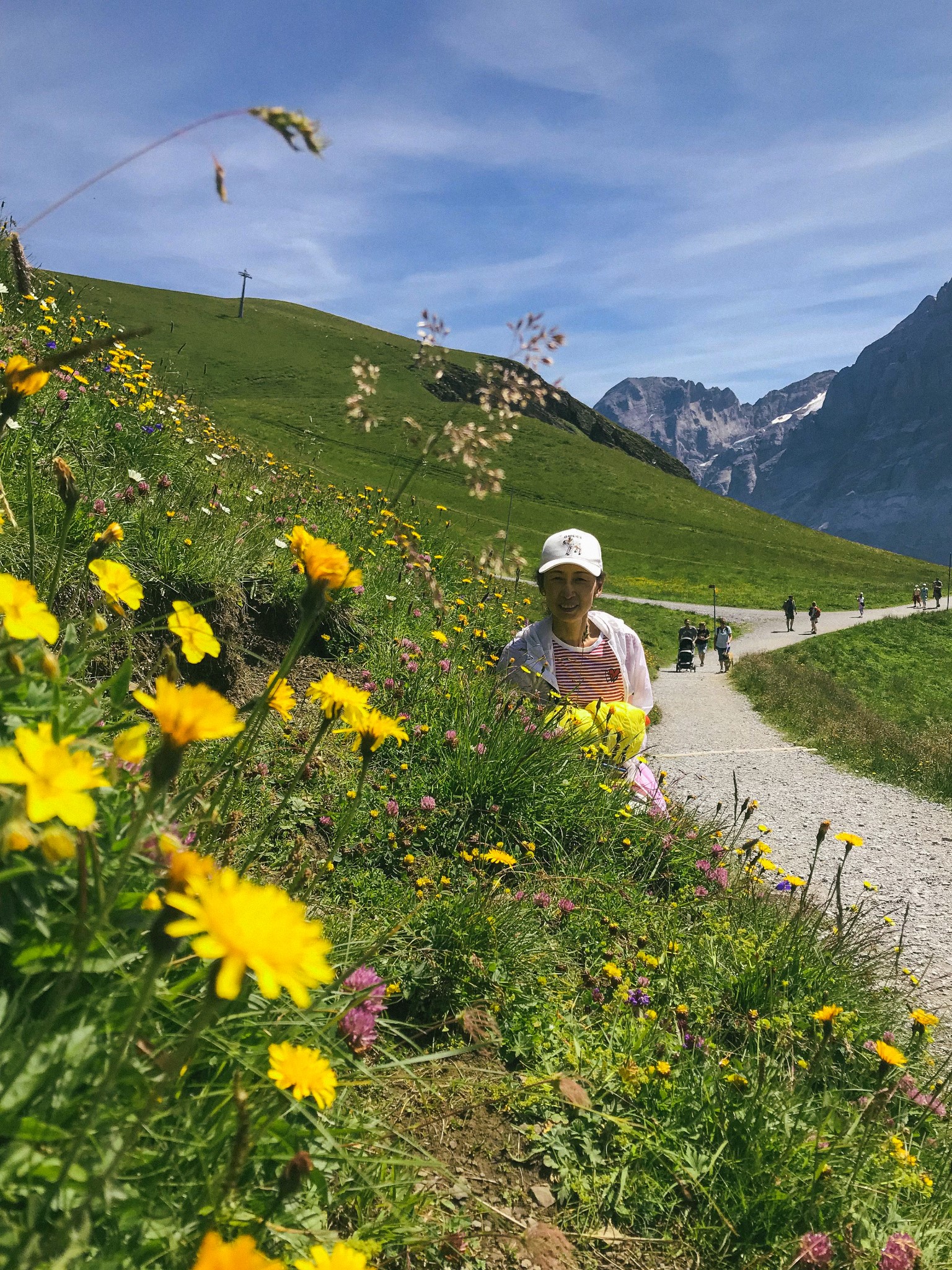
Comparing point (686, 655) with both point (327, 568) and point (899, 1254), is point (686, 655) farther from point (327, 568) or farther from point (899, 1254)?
point (327, 568)

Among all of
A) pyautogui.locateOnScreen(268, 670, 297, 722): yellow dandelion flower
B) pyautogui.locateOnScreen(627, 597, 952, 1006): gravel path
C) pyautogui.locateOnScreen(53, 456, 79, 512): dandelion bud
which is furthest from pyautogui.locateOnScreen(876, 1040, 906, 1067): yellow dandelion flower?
pyautogui.locateOnScreen(53, 456, 79, 512): dandelion bud

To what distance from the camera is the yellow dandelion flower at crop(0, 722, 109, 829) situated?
74 cm

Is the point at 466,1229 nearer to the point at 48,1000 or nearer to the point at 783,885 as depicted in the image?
the point at 48,1000

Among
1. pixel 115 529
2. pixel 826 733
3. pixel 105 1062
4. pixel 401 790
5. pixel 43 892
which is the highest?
pixel 115 529

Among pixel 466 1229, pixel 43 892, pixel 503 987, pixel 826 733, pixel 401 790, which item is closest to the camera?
pixel 43 892

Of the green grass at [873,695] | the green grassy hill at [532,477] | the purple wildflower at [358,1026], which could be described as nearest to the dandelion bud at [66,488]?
the purple wildflower at [358,1026]

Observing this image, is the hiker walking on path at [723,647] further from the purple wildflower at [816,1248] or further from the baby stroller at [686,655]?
the purple wildflower at [816,1248]

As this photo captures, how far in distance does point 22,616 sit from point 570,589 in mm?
3781

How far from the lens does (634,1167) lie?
2105 millimetres

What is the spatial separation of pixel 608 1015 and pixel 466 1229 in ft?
3.31

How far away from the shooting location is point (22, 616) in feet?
3.53

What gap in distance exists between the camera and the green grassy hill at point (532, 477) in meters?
46.9

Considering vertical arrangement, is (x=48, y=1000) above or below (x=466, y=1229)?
above

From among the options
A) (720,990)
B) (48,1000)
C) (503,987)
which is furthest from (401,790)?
(48,1000)
